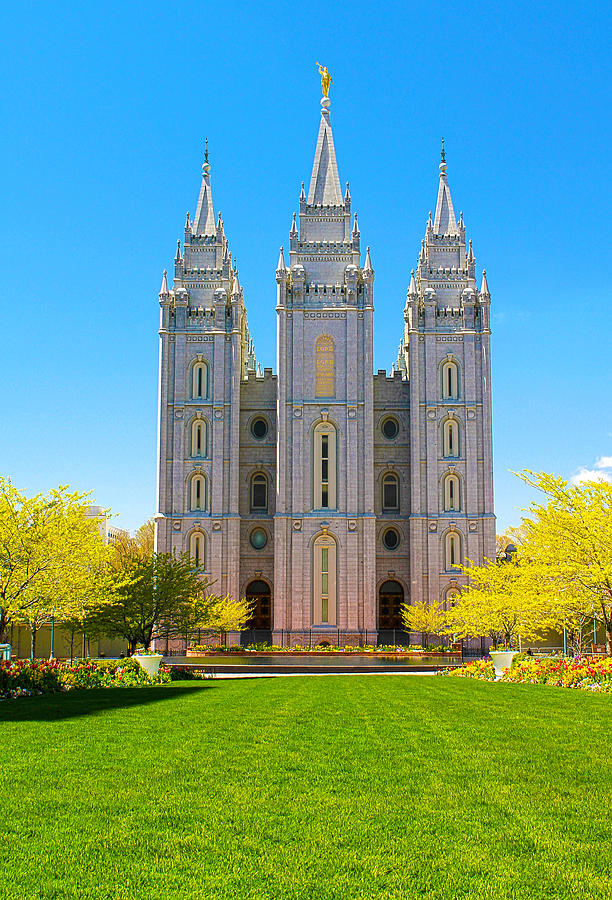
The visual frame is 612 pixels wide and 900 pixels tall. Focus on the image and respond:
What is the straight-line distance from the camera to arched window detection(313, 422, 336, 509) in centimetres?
5150

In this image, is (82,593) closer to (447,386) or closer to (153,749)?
(153,749)

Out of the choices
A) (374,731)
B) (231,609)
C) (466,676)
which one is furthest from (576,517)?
(231,609)

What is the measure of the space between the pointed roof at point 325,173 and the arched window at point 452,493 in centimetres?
1781

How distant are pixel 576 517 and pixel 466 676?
19.5 feet

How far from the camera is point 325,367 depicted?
Answer: 52406mm

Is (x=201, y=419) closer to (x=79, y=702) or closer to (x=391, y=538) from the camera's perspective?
(x=391, y=538)

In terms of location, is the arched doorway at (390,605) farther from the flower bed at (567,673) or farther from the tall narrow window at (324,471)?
the flower bed at (567,673)

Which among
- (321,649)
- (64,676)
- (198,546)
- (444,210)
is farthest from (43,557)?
(444,210)

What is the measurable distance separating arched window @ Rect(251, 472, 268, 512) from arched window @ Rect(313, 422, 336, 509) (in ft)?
12.1

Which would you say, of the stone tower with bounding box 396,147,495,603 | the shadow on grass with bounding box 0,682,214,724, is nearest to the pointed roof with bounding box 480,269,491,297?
the stone tower with bounding box 396,147,495,603

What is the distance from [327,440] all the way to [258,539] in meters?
7.16

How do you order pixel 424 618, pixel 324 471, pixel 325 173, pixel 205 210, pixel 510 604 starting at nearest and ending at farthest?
1. pixel 510 604
2. pixel 424 618
3. pixel 324 471
4. pixel 325 173
5. pixel 205 210

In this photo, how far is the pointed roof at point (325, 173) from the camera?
54625 millimetres

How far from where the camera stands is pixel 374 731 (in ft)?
40.9
